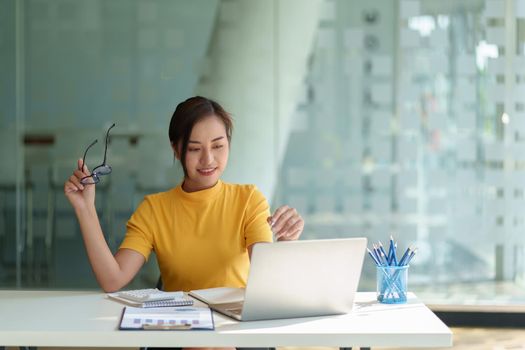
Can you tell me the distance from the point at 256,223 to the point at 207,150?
0.27 metres

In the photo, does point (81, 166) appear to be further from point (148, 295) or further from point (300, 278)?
point (300, 278)

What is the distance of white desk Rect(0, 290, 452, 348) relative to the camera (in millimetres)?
2105

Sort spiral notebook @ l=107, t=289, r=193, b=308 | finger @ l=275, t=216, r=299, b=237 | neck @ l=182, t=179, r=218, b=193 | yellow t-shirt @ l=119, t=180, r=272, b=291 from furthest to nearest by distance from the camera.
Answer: neck @ l=182, t=179, r=218, b=193 → yellow t-shirt @ l=119, t=180, r=272, b=291 → finger @ l=275, t=216, r=299, b=237 → spiral notebook @ l=107, t=289, r=193, b=308

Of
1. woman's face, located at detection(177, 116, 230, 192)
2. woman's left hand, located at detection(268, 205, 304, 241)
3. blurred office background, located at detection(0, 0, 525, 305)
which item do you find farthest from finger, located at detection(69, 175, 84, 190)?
blurred office background, located at detection(0, 0, 525, 305)

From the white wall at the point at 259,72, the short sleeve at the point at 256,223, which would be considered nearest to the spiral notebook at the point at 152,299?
the short sleeve at the point at 256,223

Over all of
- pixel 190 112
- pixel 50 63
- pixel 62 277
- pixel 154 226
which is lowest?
pixel 62 277

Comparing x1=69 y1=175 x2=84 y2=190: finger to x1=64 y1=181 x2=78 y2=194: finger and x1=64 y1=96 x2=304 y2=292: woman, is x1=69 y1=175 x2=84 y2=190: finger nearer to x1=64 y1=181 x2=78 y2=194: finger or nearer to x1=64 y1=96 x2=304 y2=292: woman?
x1=64 y1=181 x2=78 y2=194: finger

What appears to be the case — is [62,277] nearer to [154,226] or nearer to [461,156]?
[461,156]

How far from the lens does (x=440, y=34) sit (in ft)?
18.7

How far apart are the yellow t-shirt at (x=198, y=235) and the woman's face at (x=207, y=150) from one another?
0.23 feet

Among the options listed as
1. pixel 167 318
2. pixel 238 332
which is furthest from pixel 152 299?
pixel 238 332

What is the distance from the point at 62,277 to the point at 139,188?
74cm

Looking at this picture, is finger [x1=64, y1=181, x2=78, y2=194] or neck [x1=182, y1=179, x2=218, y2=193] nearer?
finger [x1=64, y1=181, x2=78, y2=194]

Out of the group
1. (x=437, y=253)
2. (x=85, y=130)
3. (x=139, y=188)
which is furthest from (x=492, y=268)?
(x=85, y=130)
